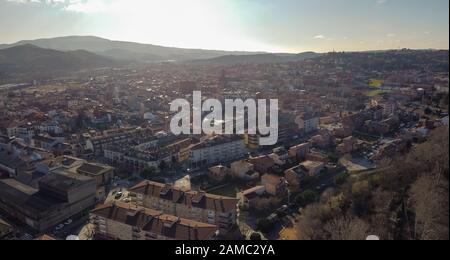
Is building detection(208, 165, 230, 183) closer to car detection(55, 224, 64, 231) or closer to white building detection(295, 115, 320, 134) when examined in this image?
car detection(55, 224, 64, 231)

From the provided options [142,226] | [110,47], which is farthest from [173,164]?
[110,47]

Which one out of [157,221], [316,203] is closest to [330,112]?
[316,203]

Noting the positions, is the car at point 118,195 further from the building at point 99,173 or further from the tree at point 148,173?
the tree at point 148,173

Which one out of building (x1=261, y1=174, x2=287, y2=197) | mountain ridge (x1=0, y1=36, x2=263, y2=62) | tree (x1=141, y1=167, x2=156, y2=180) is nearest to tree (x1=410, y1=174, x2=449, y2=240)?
building (x1=261, y1=174, x2=287, y2=197)

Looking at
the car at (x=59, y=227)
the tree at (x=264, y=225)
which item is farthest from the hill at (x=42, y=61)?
the tree at (x=264, y=225)

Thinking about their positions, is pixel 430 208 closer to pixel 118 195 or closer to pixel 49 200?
pixel 118 195
